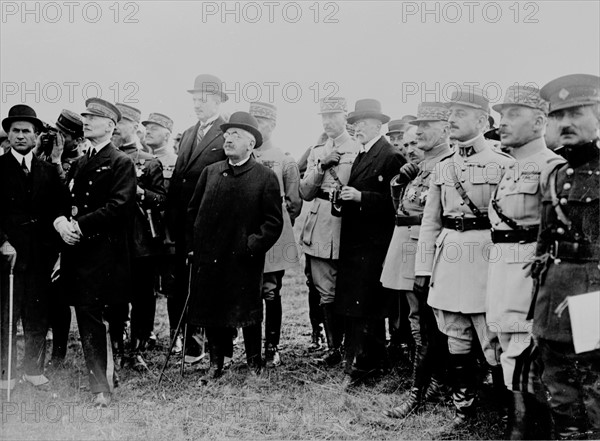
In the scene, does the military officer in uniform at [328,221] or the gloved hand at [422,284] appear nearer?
the gloved hand at [422,284]

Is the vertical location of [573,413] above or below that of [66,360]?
above

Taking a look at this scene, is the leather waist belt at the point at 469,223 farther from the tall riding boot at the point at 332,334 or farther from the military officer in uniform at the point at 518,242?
the tall riding boot at the point at 332,334

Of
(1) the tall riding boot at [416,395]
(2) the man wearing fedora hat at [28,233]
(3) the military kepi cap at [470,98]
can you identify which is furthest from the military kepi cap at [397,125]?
(2) the man wearing fedora hat at [28,233]

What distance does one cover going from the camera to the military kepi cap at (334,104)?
22.0 feet

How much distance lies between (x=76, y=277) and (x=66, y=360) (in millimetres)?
1552

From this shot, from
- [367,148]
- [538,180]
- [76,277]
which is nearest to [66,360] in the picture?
[76,277]

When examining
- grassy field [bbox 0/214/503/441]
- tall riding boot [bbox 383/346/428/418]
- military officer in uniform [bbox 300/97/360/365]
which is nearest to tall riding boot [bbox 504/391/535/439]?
grassy field [bbox 0/214/503/441]

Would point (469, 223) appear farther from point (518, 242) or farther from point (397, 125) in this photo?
point (397, 125)

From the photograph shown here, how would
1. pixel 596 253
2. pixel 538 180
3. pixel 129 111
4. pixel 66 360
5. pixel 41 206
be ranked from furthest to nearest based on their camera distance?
pixel 129 111 < pixel 66 360 < pixel 41 206 < pixel 538 180 < pixel 596 253

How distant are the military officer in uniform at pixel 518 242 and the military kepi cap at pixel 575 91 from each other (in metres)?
0.39

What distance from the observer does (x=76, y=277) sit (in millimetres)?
5266

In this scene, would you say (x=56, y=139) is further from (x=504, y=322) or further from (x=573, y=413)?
(x=573, y=413)

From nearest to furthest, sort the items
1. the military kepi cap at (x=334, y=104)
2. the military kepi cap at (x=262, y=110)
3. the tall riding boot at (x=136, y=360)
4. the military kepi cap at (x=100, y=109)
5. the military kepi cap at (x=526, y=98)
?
1. the military kepi cap at (x=526, y=98)
2. the military kepi cap at (x=100, y=109)
3. the tall riding boot at (x=136, y=360)
4. the military kepi cap at (x=334, y=104)
5. the military kepi cap at (x=262, y=110)

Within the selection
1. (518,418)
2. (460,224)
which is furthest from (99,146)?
(518,418)
